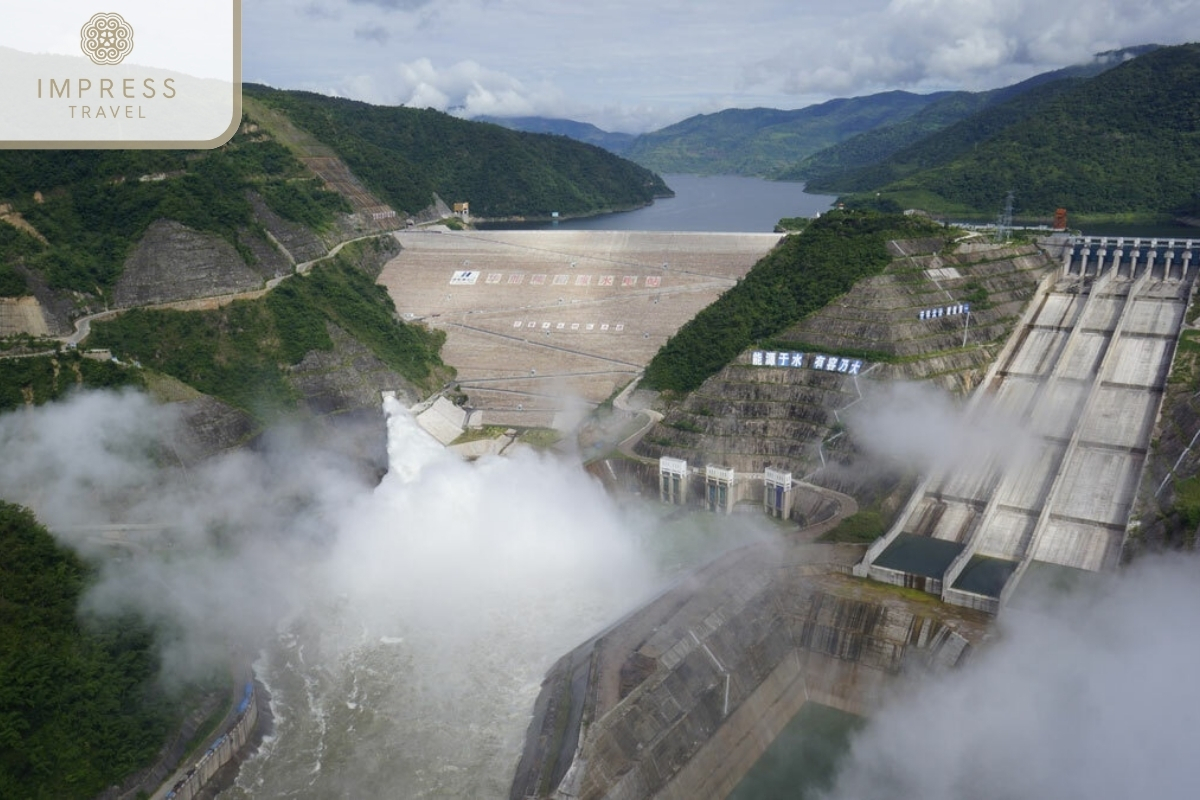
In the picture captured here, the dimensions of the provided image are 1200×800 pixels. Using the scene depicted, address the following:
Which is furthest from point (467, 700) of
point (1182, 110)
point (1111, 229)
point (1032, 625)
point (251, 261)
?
point (1182, 110)

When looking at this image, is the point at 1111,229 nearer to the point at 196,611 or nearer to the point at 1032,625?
the point at 1032,625

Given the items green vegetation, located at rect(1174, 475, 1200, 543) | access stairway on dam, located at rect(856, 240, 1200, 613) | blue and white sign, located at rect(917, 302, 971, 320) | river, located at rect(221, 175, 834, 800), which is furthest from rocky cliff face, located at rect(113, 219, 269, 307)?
green vegetation, located at rect(1174, 475, 1200, 543)

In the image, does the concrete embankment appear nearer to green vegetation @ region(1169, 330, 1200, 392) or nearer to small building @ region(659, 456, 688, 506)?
small building @ region(659, 456, 688, 506)

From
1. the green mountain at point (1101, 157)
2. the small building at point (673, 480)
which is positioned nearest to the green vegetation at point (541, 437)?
the small building at point (673, 480)

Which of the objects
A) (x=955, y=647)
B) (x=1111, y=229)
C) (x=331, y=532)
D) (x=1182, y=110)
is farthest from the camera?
(x=1182, y=110)

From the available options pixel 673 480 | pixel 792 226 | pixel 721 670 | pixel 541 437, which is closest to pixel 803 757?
pixel 721 670
